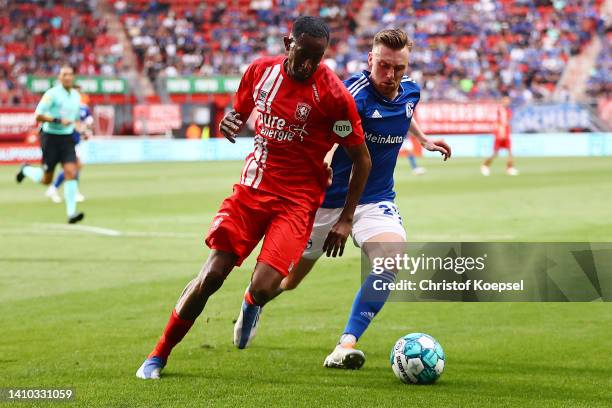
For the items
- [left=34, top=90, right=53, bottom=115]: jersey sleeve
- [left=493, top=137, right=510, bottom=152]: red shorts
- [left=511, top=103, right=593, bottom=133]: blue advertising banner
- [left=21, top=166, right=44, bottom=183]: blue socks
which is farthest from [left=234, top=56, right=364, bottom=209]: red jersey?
[left=511, top=103, right=593, bottom=133]: blue advertising banner

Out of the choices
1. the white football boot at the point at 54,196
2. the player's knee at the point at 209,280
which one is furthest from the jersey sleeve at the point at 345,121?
the white football boot at the point at 54,196

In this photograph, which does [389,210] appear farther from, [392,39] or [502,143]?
[502,143]

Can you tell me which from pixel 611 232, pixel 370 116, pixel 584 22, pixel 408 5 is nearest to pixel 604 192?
pixel 611 232

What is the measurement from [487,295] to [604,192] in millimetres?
12808

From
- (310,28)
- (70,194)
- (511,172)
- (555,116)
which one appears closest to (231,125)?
(310,28)

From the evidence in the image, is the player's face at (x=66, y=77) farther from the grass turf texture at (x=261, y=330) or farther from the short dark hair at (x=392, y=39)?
the short dark hair at (x=392, y=39)

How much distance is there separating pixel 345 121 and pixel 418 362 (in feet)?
4.84

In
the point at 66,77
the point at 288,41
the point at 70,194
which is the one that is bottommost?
the point at 70,194

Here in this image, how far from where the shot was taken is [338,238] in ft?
19.6

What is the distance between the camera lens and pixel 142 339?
7301 mm

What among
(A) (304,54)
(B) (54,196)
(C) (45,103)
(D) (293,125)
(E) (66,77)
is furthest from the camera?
(B) (54,196)

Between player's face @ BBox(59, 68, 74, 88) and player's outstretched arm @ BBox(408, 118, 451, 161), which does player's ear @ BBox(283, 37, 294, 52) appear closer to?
player's outstretched arm @ BBox(408, 118, 451, 161)

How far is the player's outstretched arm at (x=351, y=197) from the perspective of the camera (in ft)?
19.5

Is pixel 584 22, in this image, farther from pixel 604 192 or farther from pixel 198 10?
pixel 604 192
